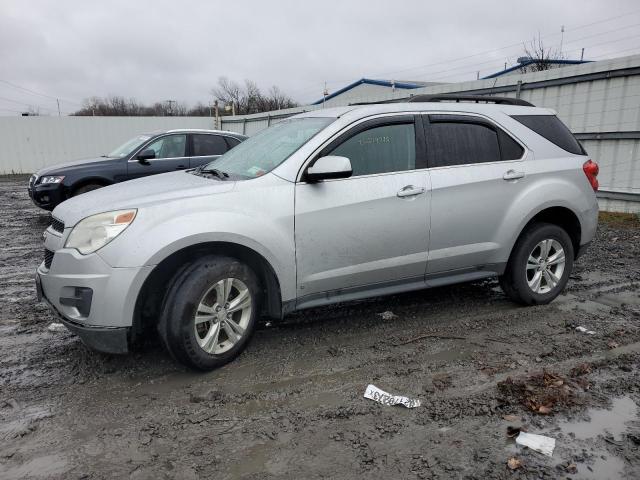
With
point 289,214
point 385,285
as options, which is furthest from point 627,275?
point 289,214

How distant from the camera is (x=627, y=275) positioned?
5.67 m

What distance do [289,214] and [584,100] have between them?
25.4ft

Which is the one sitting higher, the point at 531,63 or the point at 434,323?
the point at 531,63

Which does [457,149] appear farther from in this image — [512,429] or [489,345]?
[512,429]

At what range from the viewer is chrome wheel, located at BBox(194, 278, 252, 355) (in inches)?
131

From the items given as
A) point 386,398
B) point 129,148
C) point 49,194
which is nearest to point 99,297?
point 386,398

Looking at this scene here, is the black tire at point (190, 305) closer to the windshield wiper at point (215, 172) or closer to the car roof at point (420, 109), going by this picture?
the windshield wiper at point (215, 172)

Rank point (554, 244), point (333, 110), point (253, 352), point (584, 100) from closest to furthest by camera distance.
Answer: point (253, 352), point (333, 110), point (554, 244), point (584, 100)

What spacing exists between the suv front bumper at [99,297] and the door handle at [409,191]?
1976 millimetres

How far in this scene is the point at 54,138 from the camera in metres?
20.9

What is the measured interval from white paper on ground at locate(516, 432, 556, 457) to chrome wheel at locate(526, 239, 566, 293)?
7.12 ft

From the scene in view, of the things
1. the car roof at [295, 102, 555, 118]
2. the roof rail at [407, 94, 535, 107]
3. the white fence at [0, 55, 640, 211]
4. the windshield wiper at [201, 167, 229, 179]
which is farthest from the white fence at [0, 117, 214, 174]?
the roof rail at [407, 94, 535, 107]

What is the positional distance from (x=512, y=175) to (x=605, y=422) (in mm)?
2224

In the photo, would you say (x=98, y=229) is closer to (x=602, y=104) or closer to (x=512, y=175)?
(x=512, y=175)
